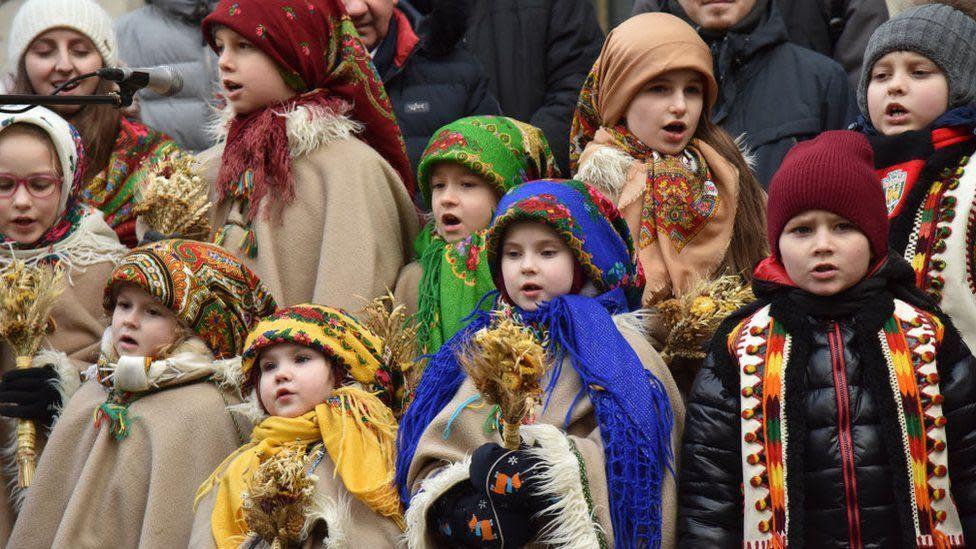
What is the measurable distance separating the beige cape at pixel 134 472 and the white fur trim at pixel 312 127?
1.21 m

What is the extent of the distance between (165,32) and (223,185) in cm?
194

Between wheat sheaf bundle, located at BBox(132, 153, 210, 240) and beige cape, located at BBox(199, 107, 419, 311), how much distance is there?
0.25 metres

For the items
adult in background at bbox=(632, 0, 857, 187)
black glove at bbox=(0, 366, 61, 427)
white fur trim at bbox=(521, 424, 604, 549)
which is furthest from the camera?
adult in background at bbox=(632, 0, 857, 187)

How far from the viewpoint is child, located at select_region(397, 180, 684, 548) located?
489 centimetres

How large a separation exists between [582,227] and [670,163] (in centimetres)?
81

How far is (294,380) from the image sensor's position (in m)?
5.57

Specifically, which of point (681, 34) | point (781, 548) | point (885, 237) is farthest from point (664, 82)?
point (781, 548)

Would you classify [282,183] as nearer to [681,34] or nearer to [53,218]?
[53,218]

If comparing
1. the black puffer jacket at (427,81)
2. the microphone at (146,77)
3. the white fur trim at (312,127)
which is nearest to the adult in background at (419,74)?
the black puffer jacket at (427,81)

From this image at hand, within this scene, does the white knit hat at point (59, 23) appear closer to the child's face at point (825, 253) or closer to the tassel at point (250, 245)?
the tassel at point (250, 245)

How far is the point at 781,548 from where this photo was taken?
470cm

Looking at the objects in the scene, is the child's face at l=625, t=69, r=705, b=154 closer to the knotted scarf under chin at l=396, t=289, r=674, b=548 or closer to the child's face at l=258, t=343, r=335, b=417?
the knotted scarf under chin at l=396, t=289, r=674, b=548

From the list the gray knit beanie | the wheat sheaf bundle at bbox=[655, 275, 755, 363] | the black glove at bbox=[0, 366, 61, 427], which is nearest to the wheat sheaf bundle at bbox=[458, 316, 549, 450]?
the wheat sheaf bundle at bbox=[655, 275, 755, 363]

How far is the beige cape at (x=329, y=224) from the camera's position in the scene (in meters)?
6.49
